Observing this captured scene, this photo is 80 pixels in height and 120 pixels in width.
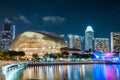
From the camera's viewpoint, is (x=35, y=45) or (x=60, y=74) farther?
(x=35, y=45)

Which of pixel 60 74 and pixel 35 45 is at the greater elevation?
pixel 35 45

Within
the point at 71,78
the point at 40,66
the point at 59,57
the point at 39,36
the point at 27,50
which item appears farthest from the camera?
the point at 39,36

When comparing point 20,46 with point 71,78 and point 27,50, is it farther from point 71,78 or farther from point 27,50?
point 71,78

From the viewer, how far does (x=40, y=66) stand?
12031 cm

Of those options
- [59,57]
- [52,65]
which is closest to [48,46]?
[59,57]

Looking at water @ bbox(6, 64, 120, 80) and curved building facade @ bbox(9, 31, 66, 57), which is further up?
curved building facade @ bbox(9, 31, 66, 57)

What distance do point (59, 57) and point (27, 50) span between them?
24023 millimetres

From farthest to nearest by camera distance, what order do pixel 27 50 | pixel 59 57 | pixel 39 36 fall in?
pixel 39 36, pixel 27 50, pixel 59 57

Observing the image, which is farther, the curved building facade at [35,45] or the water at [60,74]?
the curved building facade at [35,45]

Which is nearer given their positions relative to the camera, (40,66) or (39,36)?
(40,66)

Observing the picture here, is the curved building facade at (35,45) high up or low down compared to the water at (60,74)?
up

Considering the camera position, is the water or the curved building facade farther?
the curved building facade

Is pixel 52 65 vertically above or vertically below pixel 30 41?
below

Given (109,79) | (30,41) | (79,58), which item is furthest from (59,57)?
(109,79)
